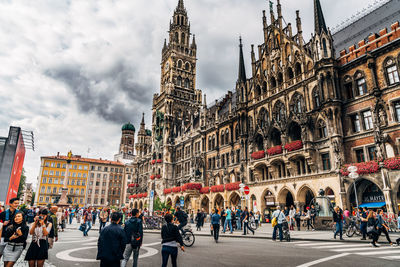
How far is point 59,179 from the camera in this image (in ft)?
267

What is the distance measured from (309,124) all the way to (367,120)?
5.05m

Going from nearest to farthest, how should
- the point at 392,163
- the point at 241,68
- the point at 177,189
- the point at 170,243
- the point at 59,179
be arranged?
the point at 170,243 < the point at 392,163 < the point at 241,68 < the point at 177,189 < the point at 59,179

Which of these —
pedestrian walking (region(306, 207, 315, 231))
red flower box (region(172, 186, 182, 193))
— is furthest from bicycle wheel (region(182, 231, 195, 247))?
red flower box (region(172, 186, 182, 193))

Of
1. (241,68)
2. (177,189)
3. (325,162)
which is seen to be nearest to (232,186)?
(325,162)

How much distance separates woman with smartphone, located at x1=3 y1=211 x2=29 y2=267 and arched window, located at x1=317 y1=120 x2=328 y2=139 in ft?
83.3

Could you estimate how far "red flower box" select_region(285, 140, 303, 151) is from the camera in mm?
26119

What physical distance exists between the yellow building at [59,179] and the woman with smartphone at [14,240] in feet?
267

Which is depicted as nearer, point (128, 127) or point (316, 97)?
point (316, 97)

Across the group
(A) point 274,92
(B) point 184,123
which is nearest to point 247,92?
(A) point 274,92

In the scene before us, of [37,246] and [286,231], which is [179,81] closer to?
A: [286,231]

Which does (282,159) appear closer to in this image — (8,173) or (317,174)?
(317,174)

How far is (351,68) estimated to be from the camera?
2480cm

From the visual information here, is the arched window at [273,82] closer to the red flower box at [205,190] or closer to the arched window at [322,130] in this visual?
the arched window at [322,130]

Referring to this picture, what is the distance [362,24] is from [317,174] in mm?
17174
